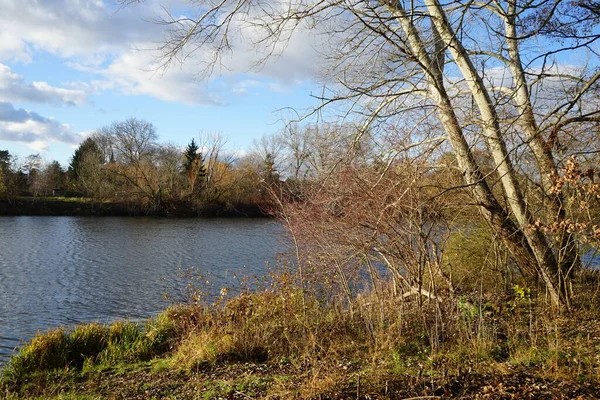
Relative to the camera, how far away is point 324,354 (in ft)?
21.7

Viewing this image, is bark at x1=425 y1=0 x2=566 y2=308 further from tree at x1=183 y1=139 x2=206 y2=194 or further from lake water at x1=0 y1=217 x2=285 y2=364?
tree at x1=183 y1=139 x2=206 y2=194

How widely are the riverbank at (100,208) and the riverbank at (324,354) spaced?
37.3 m

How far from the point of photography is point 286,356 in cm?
681

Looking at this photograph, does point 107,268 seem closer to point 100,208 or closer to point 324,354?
point 324,354

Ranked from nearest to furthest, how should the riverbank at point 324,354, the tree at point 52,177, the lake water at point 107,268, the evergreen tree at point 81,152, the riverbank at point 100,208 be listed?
the riverbank at point 324,354
the lake water at point 107,268
the riverbank at point 100,208
the tree at point 52,177
the evergreen tree at point 81,152

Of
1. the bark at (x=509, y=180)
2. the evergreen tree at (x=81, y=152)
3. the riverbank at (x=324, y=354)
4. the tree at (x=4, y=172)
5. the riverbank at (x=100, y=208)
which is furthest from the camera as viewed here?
the evergreen tree at (x=81, y=152)

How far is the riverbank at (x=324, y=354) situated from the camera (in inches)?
188

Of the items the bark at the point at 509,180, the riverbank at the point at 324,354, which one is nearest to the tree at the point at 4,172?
the riverbank at the point at 324,354

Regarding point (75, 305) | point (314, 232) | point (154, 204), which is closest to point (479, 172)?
point (314, 232)

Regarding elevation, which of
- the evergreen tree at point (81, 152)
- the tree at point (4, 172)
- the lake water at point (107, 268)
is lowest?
the lake water at point (107, 268)

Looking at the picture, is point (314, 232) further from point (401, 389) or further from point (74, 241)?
point (74, 241)

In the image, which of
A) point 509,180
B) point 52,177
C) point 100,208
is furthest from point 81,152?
point 509,180

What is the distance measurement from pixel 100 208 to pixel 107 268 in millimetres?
31568

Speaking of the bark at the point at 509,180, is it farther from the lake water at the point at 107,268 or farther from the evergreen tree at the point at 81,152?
the evergreen tree at the point at 81,152
